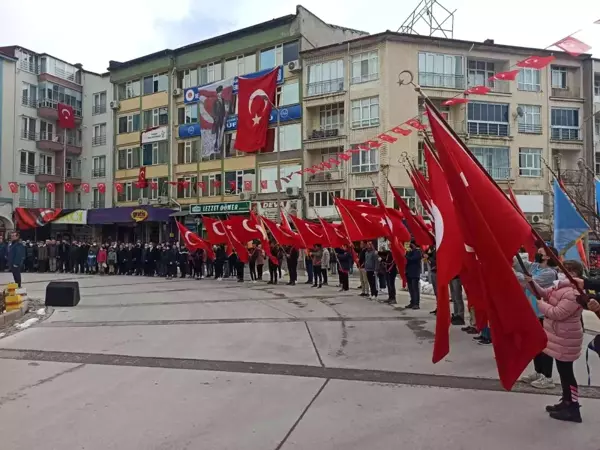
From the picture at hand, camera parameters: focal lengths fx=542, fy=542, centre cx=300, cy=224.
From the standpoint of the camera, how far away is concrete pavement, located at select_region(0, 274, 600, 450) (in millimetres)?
4941

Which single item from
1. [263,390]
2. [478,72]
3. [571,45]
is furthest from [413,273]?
[478,72]

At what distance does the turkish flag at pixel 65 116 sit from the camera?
48.0 meters

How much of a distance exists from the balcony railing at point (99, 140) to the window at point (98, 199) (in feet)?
14.4

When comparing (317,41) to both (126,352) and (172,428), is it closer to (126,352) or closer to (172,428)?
(126,352)

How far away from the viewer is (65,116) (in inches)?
1900

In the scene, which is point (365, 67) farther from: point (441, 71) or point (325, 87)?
point (441, 71)

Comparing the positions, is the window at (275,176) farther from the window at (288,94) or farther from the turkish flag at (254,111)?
the window at (288,94)

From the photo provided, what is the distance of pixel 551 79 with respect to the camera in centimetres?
3844

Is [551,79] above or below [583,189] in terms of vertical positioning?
above

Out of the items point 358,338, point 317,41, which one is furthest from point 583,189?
point 358,338

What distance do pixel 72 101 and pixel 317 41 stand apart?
85.1 feet

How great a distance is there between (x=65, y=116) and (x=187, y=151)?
12.4 metres

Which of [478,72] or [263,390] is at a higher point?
[478,72]

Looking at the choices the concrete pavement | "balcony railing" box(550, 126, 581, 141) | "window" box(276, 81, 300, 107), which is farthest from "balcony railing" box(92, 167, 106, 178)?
the concrete pavement
